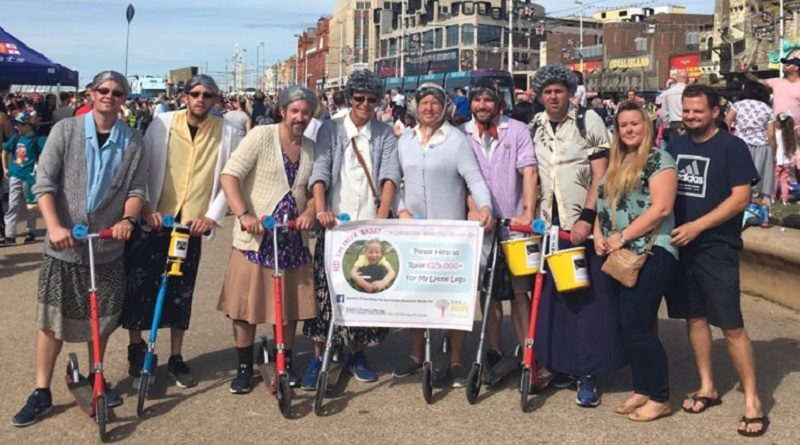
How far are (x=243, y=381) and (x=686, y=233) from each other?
2.78 m

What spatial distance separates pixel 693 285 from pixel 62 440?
360 centimetres

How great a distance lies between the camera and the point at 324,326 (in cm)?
533

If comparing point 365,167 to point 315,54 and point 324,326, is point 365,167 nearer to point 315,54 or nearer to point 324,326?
point 324,326

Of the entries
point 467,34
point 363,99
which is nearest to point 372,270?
point 363,99

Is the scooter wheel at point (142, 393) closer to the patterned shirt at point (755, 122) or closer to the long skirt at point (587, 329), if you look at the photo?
the long skirt at point (587, 329)

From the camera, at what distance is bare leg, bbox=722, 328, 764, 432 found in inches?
178

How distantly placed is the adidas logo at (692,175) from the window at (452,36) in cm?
10622

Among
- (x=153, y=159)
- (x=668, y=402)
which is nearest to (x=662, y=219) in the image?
(x=668, y=402)

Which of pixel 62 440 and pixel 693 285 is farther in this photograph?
pixel 693 285

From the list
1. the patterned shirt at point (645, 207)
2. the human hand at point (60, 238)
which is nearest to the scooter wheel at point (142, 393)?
the human hand at point (60, 238)

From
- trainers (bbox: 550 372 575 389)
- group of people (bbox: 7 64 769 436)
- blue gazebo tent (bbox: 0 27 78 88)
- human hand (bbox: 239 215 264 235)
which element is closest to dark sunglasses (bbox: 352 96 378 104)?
group of people (bbox: 7 64 769 436)

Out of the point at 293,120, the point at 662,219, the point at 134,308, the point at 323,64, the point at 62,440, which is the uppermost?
the point at 323,64

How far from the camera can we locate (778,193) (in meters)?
10.8

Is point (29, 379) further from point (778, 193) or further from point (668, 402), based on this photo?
point (778, 193)
